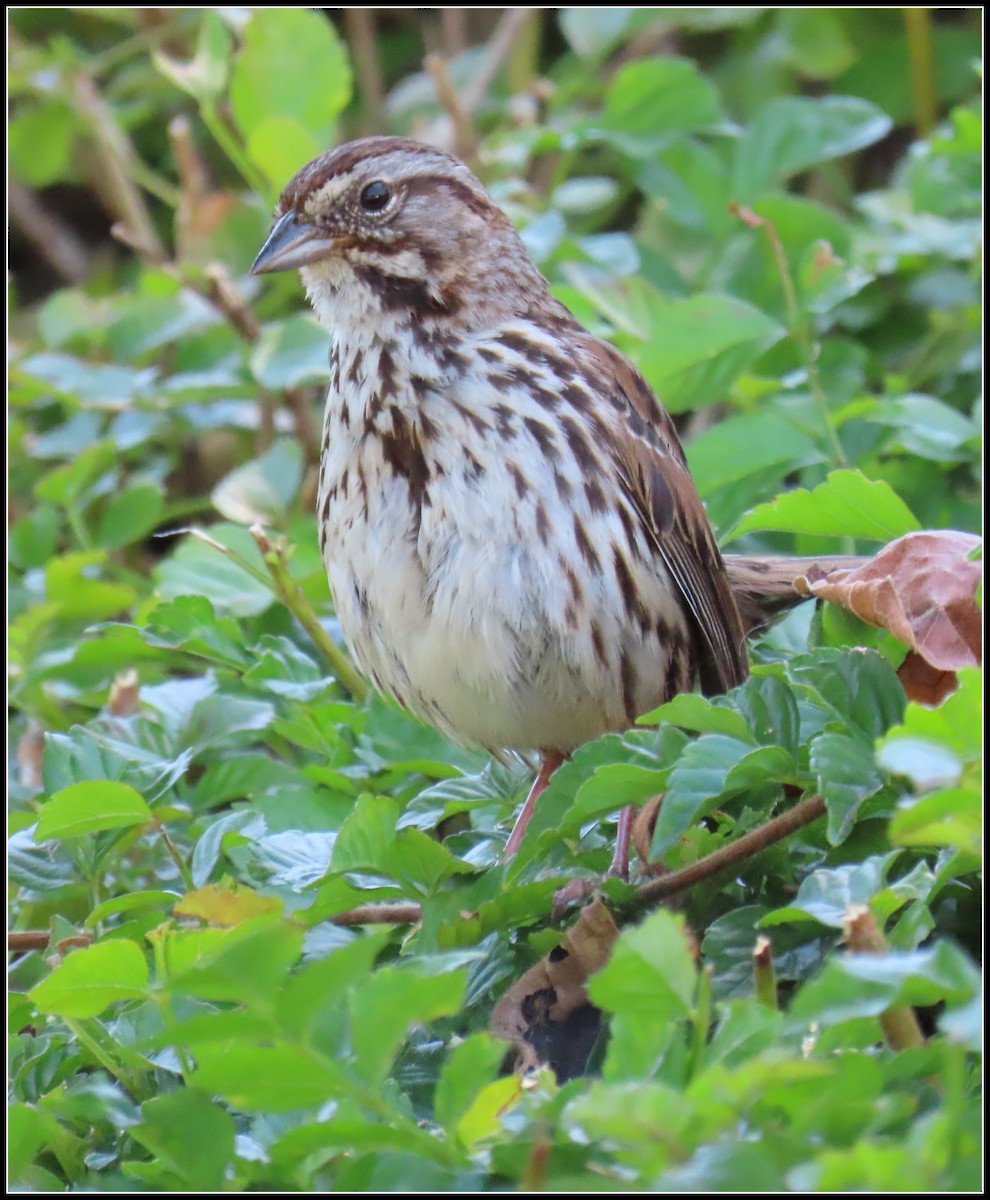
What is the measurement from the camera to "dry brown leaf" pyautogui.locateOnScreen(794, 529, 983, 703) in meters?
2.09

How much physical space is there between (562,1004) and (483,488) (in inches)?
33.8

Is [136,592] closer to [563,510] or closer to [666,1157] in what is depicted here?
[563,510]

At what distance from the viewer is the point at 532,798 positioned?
2717mm

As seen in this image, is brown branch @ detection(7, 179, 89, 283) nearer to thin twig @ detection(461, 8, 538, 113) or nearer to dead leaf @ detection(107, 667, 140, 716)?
thin twig @ detection(461, 8, 538, 113)

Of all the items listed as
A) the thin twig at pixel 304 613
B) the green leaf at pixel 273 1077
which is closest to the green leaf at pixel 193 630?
the thin twig at pixel 304 613

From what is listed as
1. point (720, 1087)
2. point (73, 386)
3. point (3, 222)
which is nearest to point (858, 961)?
point (720, 1087)

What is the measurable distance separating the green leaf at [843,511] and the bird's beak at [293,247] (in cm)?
95

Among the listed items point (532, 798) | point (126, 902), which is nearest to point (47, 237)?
point (532, 798)

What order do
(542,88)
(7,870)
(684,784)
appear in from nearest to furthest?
(684,784) → (7,870) → (542,88)

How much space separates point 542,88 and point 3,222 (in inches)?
67.0

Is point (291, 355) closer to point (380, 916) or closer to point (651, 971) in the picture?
point (380, 916)

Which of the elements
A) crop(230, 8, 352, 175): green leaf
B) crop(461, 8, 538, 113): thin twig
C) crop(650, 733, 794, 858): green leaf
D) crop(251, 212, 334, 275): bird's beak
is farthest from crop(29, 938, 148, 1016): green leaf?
crop(461, 8, 538, 113): thin twig

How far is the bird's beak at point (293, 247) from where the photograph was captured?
288cm

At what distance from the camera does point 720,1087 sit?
1.40 metres
